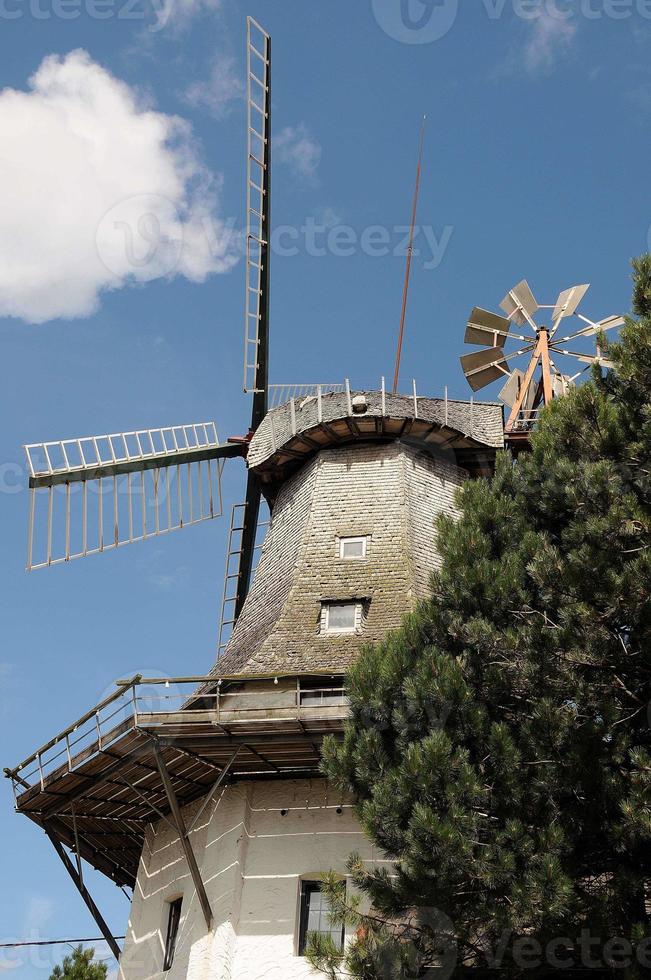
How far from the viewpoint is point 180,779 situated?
1569cm

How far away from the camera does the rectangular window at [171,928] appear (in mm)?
14844

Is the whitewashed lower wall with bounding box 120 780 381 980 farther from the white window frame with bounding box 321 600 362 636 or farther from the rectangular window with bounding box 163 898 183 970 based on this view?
the white window frame with bounding box 321 600 362 636

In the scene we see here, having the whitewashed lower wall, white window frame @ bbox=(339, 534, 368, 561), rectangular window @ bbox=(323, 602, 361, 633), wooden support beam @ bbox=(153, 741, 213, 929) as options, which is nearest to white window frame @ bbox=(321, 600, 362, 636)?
rectangular window @ bbox=(323, 602, 361, 633)

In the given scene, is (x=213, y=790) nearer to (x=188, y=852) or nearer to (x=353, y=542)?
(x=188, y=852)

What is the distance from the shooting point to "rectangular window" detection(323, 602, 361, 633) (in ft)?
52.4

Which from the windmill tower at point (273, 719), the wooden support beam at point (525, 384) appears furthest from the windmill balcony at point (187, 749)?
the wooden support beam at point (525, 384)

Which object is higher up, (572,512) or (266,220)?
(266,220)

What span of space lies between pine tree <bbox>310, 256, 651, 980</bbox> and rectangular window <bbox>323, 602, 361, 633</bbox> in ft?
13.9

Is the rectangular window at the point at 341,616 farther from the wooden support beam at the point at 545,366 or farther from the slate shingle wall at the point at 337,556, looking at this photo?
the wooden support beam at the point at 545,366

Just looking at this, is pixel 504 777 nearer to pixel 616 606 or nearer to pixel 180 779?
pixel 616 606

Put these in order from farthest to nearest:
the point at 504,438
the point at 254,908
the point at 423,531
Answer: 1. the point at 504,438
2. the point at 423,531
3. the point at 254,908

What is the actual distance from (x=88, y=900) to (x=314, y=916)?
411 cm

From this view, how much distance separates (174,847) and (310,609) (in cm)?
388

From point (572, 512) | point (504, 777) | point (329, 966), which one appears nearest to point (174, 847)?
point (329, 966)
